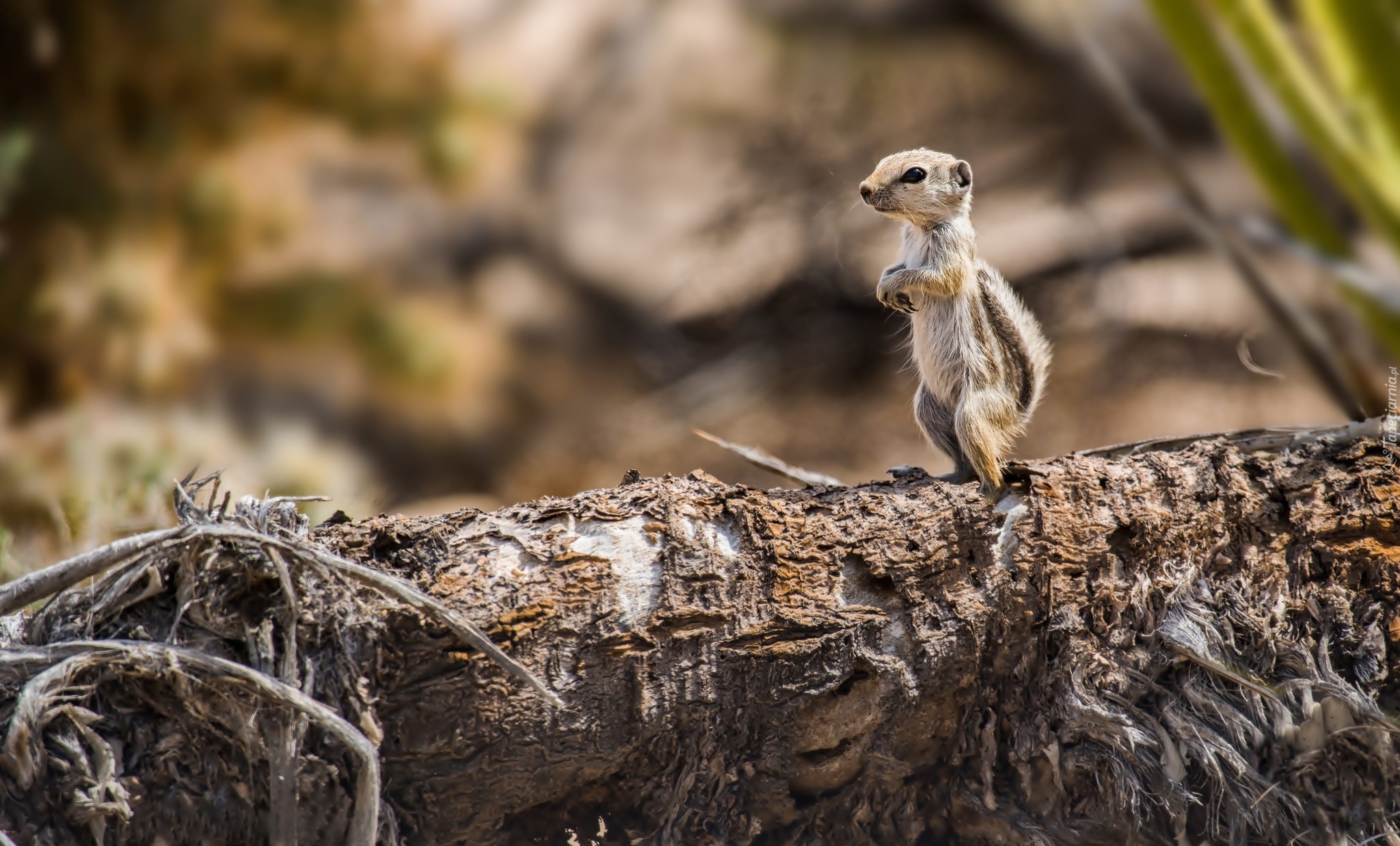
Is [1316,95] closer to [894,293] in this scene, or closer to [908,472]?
[894,293]

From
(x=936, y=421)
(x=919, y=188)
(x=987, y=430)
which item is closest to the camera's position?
(x=987, y=430)

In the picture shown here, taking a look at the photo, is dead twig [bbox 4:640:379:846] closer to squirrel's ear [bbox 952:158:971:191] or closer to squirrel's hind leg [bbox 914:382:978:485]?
squirrel's hind leg [bbox 914:382:978:485]

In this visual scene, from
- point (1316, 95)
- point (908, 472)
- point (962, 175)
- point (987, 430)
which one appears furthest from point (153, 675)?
point (1316, 95)

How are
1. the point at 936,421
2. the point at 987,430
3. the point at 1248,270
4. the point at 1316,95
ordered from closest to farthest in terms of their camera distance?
the point at 1248,270 < the point at 1316,95 < the point at 987,430 < the point at 936,421

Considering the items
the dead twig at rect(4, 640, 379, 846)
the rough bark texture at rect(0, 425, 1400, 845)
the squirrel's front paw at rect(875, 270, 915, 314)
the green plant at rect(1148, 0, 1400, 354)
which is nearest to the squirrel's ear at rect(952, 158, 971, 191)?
the squirrel's front paw at rect(875, 270, 915, 314)

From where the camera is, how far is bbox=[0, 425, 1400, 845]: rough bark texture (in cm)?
147

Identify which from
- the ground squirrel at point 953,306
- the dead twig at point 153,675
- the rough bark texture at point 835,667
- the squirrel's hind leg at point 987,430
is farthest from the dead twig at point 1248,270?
the dead twig at point 153,675

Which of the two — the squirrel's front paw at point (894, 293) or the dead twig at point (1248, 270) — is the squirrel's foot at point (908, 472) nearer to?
the squirrel's front paw at point (894, 293)

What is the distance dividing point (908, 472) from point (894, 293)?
1.21ft

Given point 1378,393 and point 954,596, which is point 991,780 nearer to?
point 954,596

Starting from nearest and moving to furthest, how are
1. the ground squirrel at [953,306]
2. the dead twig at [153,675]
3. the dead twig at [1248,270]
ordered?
the dead twig at [1248,270] → the dead twig at [153,675] → the ground squirrel at [953,306]

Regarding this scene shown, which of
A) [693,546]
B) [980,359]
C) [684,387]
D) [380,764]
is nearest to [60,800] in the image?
[380,764]

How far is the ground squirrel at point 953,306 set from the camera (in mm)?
2055

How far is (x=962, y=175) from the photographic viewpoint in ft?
7.03
